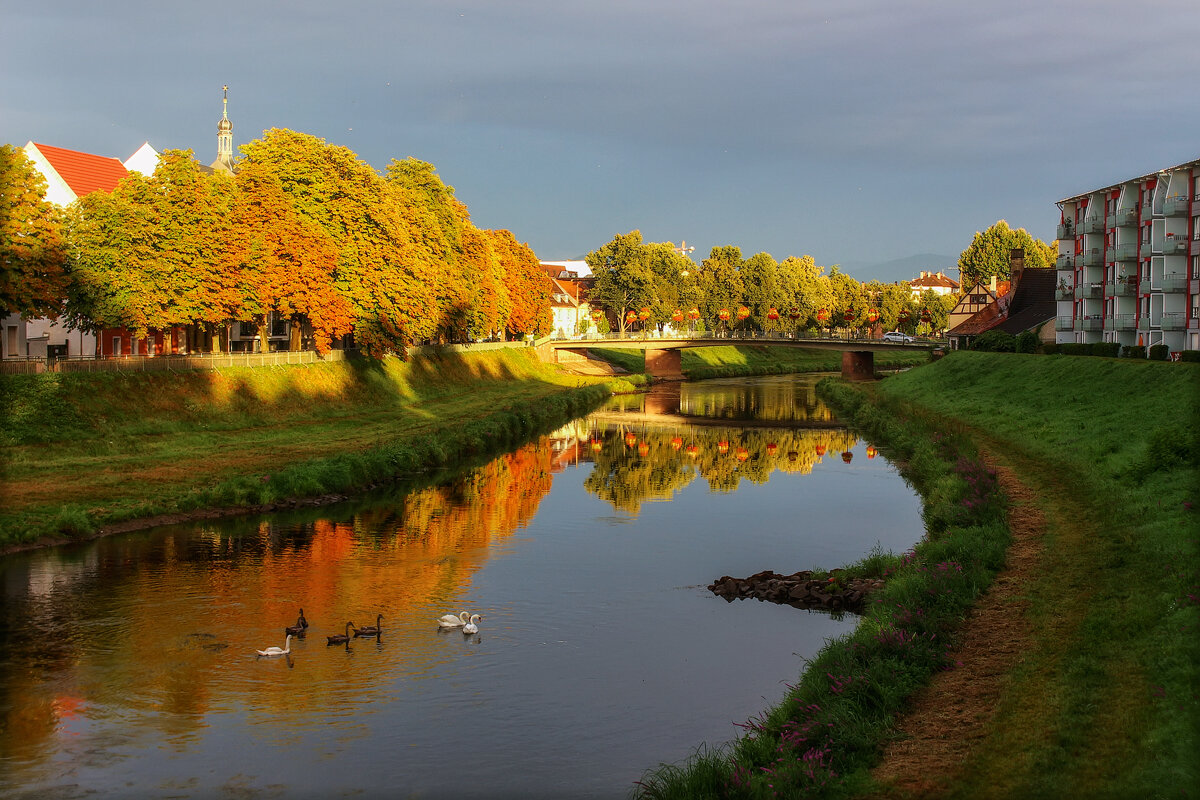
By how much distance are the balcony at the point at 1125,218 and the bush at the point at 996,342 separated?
35.6ft

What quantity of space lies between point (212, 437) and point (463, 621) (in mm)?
31252

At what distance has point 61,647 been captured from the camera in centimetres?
2422

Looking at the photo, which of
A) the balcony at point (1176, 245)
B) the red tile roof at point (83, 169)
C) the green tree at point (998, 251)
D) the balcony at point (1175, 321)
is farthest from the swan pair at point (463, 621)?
the green tree at point (998, 251)

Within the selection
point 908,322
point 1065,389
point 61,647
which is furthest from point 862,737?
point 908,322

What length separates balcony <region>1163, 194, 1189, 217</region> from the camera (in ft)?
229

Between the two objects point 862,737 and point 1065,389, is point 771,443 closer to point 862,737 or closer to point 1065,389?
point 1065,389

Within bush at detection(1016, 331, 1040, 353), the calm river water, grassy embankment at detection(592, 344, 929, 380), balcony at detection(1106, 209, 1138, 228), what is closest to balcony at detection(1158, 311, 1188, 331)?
bush at detection(1016, 331, 1040, 353)

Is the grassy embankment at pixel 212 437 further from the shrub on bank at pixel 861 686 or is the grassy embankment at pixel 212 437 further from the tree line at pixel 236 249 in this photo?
the shrub on bank at pixel 861 686

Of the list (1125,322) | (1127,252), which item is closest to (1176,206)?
(1127,252)

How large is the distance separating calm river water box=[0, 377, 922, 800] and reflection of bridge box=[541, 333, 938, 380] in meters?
73.6

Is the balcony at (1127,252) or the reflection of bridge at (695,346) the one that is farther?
the reflection of bridge at (695,346)

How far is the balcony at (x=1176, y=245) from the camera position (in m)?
70.5

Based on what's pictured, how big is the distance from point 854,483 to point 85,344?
4965 centimetres

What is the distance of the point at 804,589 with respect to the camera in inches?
1150
